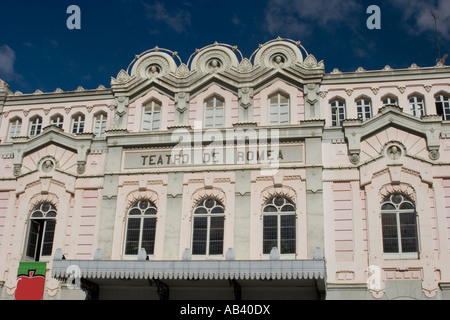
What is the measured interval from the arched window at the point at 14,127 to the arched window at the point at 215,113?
10379 millimetres

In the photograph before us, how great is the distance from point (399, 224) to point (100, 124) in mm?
15829

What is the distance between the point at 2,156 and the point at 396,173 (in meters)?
20.0

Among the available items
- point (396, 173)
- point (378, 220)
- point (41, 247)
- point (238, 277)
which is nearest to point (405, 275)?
point (378, 220)

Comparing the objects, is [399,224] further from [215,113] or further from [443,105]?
[215,113]

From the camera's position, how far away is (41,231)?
3048cm

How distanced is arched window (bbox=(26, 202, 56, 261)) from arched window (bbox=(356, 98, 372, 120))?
1585cm

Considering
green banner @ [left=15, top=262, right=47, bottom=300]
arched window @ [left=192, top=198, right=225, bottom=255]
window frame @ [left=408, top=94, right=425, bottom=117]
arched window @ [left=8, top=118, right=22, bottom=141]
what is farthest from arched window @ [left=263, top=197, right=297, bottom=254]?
arched window @ [left=8, top=118, right=22, bottom=141]

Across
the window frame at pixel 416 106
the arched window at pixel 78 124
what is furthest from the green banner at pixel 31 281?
the window frame at pixel 416 106

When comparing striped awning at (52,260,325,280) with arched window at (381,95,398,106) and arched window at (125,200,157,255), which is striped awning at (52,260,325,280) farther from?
arched window at (381,95,398,106)

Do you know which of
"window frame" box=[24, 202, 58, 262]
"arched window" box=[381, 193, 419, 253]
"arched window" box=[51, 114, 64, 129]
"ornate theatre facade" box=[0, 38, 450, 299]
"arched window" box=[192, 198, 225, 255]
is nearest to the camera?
"ornate theatre facade" box=[0, 38, 450, 299]

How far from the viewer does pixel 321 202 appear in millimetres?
27797

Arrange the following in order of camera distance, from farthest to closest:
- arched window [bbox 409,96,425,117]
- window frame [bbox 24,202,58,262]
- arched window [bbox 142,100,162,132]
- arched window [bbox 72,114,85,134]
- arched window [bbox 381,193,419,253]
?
arched window [bbox 72,114,85,134]
arched window [bbox 142,100,162,132]
window frame [bbox 24,202,58,262]
arched window [bbox 409,96,425,117]
arched window [bbox 381,193,419,253]

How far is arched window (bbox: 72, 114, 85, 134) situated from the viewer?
3228 centimetres

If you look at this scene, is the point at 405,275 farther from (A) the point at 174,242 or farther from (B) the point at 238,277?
(A) the point at 174,242
